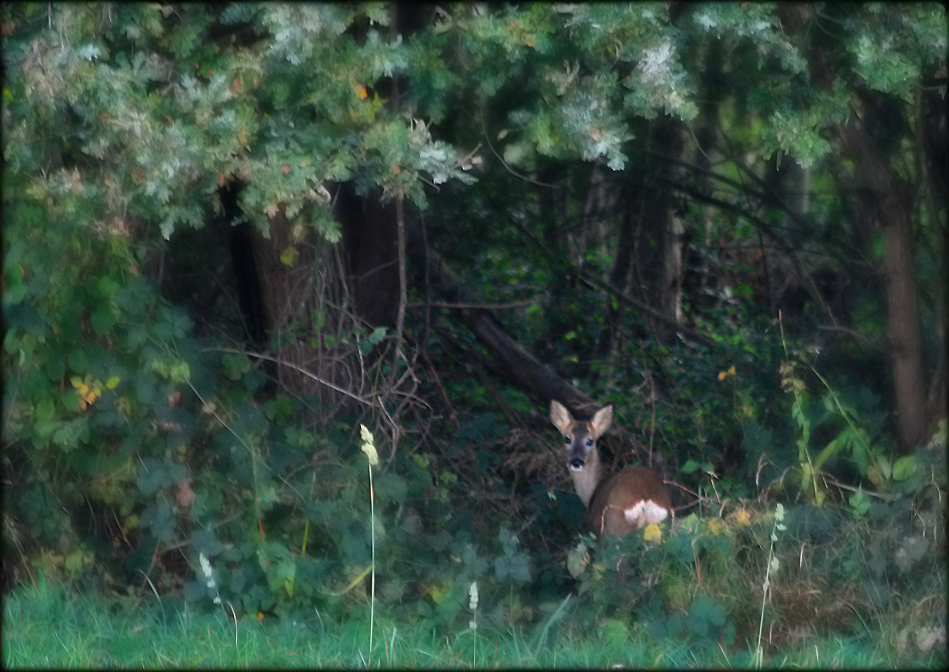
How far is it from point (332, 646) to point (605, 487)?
292cm

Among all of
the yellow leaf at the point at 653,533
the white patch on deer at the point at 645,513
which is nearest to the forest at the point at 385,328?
the yellow leaf at the point at 653,533

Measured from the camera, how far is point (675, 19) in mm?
5039

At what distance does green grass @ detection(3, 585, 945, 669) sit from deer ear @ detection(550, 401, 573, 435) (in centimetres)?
275

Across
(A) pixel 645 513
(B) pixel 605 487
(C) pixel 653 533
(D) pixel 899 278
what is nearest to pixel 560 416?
(B) pixel 605 487

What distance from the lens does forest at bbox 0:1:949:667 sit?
491cm

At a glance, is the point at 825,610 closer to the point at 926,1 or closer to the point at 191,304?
the point at 926,1

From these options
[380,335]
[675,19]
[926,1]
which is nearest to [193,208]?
[380,335]

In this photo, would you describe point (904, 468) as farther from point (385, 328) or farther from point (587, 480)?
point (385, 328)

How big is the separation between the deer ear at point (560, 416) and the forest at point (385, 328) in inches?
1.3

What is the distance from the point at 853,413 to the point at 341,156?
9.99ft

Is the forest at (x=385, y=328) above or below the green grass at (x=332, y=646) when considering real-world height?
above

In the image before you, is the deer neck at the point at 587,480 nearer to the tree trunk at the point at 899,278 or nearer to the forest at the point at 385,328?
the forest at the point at 385,328

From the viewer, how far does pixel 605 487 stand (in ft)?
24.2

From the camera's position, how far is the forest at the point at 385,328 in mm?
4906
